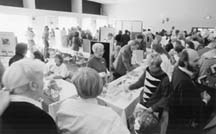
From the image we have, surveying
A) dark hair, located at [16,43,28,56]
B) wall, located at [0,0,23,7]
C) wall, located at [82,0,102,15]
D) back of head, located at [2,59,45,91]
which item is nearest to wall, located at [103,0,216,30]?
wall, located at [82,0,102,15]

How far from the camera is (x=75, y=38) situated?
5609mm

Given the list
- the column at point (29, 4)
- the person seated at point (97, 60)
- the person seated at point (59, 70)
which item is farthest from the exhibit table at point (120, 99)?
the column at point (29, 4)

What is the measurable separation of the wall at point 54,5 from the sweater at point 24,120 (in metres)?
8.56

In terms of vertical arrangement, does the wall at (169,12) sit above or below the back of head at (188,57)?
above

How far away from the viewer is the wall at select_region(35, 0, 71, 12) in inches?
335

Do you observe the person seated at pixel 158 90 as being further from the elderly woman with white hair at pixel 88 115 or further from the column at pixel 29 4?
the column at pixel 29 4

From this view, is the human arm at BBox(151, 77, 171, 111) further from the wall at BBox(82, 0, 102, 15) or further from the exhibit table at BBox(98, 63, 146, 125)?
the wall at BBox(82, 0, 102, 15)

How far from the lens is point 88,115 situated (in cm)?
113

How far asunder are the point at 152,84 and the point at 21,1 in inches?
306

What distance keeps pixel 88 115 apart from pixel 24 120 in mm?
380

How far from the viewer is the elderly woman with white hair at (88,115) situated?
3.64ft

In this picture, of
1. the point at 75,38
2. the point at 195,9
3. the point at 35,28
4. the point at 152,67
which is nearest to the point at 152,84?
the point at 152,67

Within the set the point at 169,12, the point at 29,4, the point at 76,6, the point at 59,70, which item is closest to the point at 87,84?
the point at 59,70

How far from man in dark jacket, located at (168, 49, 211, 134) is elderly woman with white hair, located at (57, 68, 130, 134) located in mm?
843
